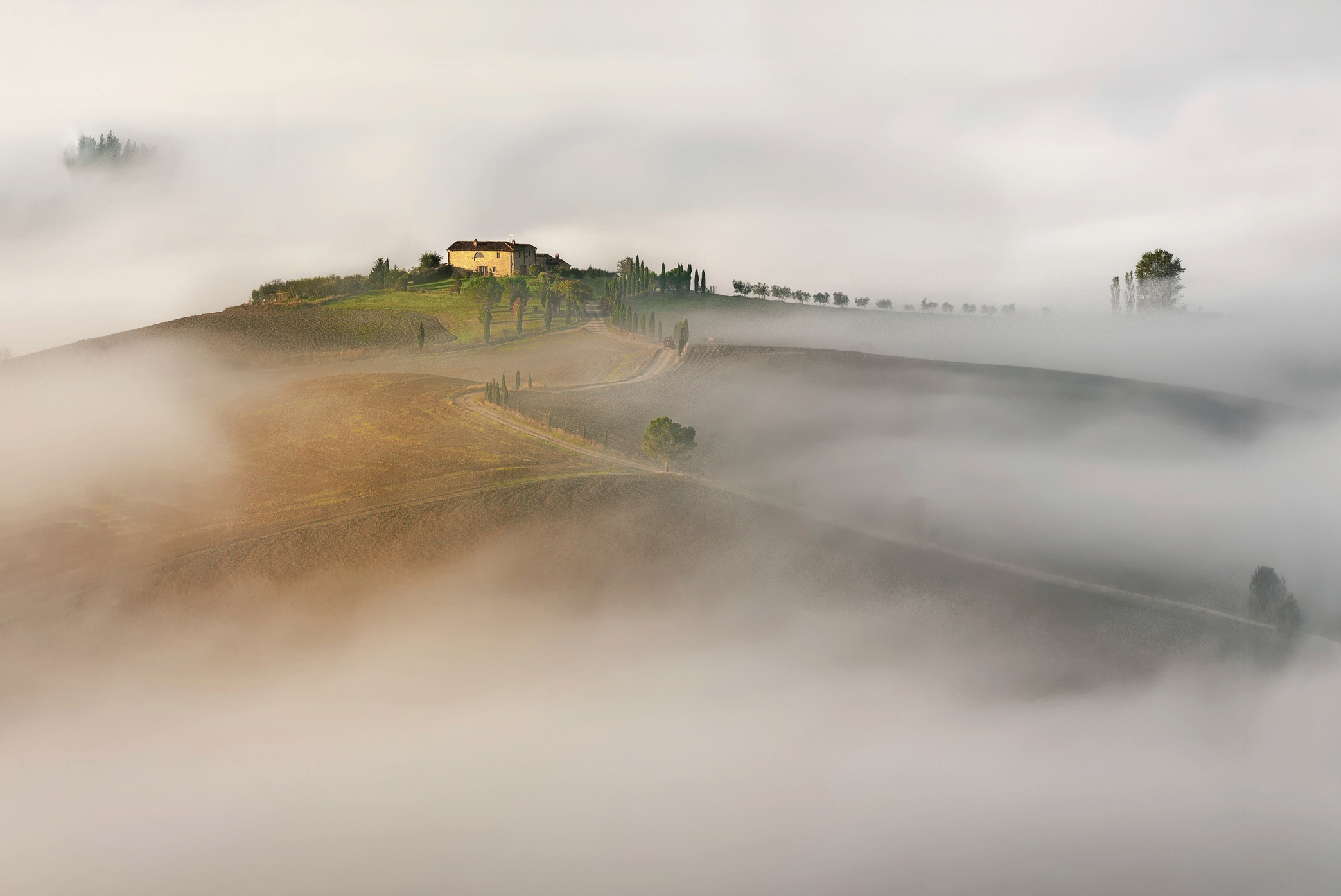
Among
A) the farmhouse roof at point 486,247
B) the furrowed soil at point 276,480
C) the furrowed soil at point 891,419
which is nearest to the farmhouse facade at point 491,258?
the farmhouse roof at point 486,247

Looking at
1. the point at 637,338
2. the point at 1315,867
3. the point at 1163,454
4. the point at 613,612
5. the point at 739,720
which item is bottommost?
the point at 1315,867

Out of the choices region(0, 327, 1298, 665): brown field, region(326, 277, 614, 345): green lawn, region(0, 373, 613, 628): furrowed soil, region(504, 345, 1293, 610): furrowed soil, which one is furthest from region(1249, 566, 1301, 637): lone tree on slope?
region(326, 277, 614, 345): green lawn

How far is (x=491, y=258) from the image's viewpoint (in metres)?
182

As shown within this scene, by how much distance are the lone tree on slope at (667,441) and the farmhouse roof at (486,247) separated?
312 feet

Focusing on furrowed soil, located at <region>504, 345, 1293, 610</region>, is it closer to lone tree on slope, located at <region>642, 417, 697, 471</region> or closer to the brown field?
the brown field

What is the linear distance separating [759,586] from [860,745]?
55.3 feet

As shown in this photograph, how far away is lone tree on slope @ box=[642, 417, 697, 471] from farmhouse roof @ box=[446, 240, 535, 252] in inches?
3747

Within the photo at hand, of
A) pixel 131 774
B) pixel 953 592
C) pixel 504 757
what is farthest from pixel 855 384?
pixel 131 774

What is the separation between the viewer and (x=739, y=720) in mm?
75375

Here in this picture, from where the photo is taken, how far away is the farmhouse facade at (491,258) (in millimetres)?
180875

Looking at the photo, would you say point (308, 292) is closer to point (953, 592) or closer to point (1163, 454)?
point (953, 592)

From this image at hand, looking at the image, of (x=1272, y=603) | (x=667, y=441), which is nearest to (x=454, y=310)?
(x=667, y=441)

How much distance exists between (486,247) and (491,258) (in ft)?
9.79

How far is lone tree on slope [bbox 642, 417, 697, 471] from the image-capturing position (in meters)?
96.4
